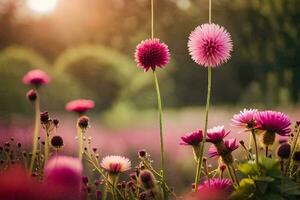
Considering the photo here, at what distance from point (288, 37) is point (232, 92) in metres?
1.69

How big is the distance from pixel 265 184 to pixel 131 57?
12.0m

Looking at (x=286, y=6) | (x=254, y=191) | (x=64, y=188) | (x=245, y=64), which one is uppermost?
(x=286, y=6)

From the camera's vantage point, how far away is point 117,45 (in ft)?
45.8

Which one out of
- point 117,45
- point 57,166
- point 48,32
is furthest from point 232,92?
point 57,166

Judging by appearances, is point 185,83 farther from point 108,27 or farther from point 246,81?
point 108,27

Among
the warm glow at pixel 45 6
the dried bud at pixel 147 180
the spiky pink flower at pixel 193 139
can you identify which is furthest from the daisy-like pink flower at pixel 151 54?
the warm glow at pixel 45 6

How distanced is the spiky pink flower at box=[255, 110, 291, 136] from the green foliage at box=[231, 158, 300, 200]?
16 centimetres

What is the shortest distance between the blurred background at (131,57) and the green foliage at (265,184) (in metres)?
6.38

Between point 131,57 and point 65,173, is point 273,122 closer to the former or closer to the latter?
point 65,173

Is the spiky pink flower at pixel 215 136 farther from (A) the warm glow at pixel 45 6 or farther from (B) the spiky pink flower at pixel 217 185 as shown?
(A) the warm glow at pixel 45 6

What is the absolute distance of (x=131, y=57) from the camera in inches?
541

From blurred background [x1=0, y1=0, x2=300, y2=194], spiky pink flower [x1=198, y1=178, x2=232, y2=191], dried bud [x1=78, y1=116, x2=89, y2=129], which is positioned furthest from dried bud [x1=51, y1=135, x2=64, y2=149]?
blurred background [x1=0, y1=0, x2=300, y2=194]

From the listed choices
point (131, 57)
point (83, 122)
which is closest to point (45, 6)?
point (131, 57)

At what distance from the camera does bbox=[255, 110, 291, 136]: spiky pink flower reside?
1973mm
